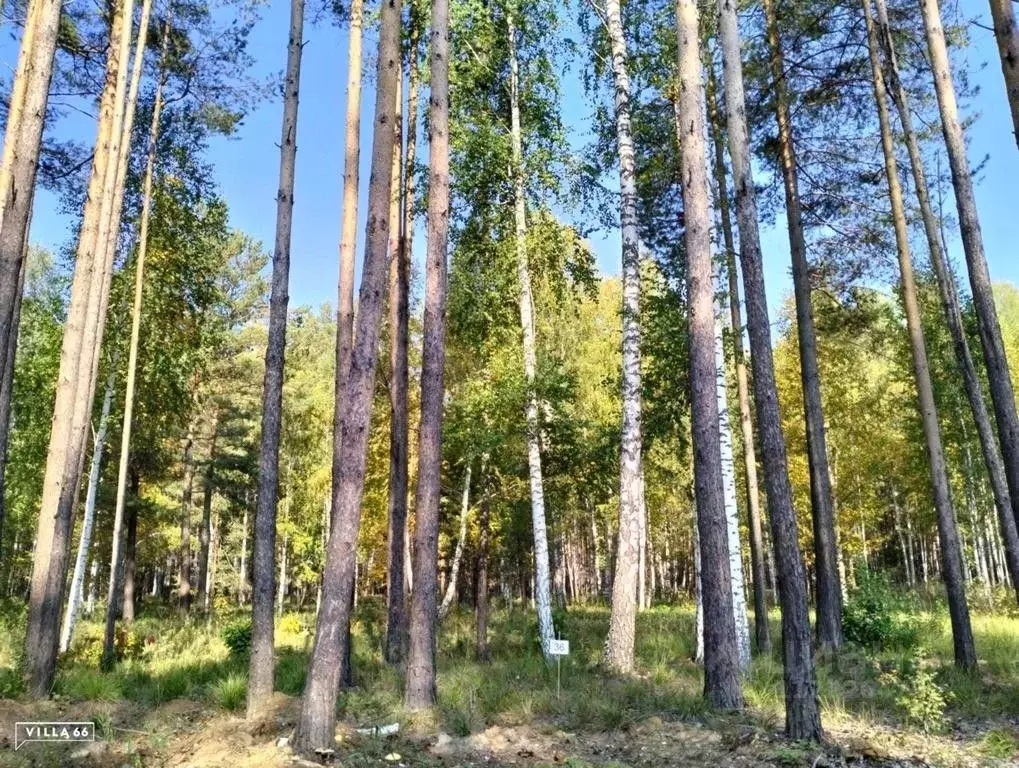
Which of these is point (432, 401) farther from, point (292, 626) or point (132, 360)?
point (292, 626)

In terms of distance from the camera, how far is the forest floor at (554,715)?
5676mm

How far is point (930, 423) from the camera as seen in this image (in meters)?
9.97

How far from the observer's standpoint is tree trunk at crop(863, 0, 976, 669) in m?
9.22

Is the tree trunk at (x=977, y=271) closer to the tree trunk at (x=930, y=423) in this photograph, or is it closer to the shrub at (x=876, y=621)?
the tree trunk at (x=930, y=423)

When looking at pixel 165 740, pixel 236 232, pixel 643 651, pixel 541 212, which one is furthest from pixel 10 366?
pixel 236 232

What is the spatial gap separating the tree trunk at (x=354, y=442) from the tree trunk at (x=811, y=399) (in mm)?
6967

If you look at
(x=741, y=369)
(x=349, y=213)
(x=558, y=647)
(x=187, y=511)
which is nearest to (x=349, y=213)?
(x=349, y=213)

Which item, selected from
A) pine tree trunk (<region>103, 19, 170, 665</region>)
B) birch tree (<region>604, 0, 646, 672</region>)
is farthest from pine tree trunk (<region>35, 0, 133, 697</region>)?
birch tree (<region>604, 0, 646, 672</region>)

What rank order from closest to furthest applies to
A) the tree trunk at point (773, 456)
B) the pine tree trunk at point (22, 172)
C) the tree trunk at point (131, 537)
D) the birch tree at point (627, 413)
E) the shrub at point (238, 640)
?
the tree trunk at point (773, 456), the pine tree trunk at point (22, 172), the birch tree at point (627, 413), the shrub at point (238, 640), the tree trunk at point (131, 537)

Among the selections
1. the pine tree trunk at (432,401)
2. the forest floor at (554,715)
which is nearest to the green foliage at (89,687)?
the forest floor at (554,715)

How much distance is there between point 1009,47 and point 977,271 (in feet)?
9.68

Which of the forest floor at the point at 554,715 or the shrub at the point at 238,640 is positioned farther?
the shrub at the point at 238,640

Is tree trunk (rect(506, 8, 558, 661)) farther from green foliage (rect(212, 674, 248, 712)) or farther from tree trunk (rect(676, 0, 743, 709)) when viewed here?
green foliage (rect(212, 674, 248, 712))

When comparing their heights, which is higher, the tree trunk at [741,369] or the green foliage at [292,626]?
the tree trunk at [741,369]
